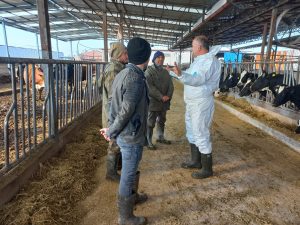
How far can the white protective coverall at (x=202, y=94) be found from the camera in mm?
3291

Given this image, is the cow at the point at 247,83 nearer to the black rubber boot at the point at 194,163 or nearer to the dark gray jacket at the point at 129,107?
the black rubber boot at the point at 194,163

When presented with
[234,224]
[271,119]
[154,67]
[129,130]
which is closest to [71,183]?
[129,130]

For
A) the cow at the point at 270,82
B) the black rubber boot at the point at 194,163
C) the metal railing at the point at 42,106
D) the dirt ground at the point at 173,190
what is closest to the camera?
the dirt ground at the point at 173,190

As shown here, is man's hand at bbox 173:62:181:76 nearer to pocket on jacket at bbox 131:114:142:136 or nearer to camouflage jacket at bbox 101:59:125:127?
camouflage jacket at bbox 101:59:125:127

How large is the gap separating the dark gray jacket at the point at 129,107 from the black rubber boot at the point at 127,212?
530 mm

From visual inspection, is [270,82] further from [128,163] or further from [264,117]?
[128,163]

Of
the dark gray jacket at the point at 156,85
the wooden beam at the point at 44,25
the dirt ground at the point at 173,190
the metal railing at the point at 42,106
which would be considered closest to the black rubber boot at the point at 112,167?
the dirt ground at the point at 173,190

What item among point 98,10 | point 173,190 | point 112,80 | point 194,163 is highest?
point 98,10

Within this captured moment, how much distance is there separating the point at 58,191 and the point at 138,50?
5.64 ft

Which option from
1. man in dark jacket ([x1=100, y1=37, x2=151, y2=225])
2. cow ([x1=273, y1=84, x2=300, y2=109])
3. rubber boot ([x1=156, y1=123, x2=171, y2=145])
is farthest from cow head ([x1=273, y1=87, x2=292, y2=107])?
man in dark jacket ([x1=100, y1=37, x2=151, y2=225])

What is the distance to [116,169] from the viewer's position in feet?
11.4

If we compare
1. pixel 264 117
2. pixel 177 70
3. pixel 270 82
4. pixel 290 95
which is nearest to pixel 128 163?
pixel 177 70

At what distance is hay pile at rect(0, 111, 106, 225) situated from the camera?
97.4 inches

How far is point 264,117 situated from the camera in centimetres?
700
